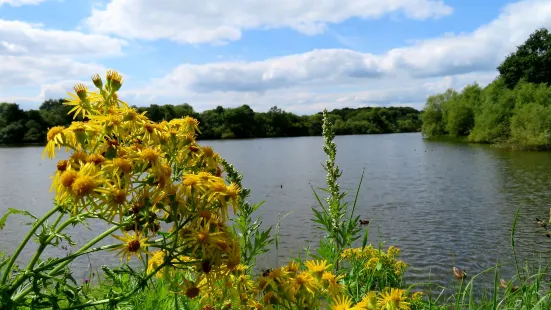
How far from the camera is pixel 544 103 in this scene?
5022cm

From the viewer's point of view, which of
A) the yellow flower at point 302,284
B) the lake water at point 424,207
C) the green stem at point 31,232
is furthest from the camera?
the lake water at point 424,207

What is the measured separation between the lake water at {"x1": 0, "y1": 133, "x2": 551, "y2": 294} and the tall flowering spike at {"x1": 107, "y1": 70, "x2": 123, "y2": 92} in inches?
29.5

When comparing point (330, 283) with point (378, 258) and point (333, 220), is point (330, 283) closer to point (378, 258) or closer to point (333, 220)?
point (333, 220)

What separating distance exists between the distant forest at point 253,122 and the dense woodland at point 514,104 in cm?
2179

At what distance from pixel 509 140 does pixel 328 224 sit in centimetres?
5222

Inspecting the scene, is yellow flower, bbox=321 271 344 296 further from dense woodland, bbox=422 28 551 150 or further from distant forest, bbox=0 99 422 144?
distant forest, bbox=0 99 422 144

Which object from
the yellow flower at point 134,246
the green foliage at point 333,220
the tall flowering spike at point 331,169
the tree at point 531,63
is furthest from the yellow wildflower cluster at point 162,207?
the tree at point 531,63

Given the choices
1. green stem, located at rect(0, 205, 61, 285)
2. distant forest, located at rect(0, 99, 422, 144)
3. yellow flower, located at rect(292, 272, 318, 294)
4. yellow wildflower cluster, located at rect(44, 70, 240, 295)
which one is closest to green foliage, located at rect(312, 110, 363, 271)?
yellow flower, located at rect(292, 272, 318, 294)

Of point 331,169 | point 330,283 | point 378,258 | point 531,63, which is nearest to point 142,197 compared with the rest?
point 330,283

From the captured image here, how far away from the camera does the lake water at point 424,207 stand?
12414 mm

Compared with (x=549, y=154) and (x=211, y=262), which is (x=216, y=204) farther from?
(x=549, y=154)

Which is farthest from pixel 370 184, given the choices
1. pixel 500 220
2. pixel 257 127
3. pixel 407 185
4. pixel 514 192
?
pixel 257 127

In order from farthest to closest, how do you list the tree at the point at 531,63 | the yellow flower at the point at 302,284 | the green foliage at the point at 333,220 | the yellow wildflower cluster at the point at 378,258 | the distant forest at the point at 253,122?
the distant forest at the point at 253,122, the tree at the point at 531,63, the yellow wildflower cluster at the point at 378,258, the green foliage at the point at 333,220, the yellow flower at the point at 302,284

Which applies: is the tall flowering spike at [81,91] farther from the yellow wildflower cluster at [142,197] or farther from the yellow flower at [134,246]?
the yellow flower at [134,246]
